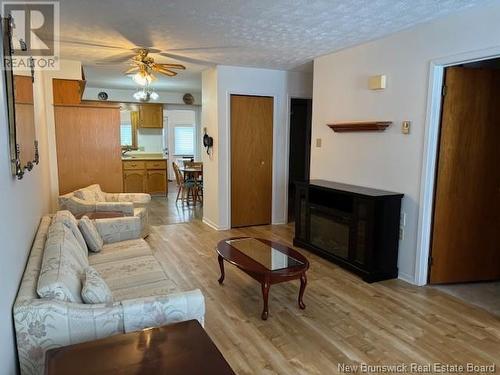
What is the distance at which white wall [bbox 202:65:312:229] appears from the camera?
5176 mm

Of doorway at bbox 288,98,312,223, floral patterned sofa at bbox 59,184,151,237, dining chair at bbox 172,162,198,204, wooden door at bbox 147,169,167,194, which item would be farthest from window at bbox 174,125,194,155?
floral patterned sofa at bbox 59,184,151,237

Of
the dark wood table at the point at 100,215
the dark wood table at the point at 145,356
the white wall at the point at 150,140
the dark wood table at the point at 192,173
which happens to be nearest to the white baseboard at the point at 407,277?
the dark wood table at the point at 145,356

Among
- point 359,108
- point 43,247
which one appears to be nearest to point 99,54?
point 43,247

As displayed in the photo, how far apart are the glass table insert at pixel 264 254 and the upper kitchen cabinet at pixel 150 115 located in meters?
5.94

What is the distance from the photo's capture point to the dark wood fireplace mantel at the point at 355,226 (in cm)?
342

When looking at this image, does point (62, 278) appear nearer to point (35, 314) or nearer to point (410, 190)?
point (35, 314)

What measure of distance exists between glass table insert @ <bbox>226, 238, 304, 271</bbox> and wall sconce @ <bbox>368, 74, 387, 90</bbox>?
196 centimetres

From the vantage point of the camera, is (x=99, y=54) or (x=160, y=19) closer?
(x=160, y=19)

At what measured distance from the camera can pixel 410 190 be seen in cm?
344

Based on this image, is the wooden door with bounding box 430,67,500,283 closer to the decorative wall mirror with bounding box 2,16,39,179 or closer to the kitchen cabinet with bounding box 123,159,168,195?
the decorative wall mirror with bounding box 2,16,39,179

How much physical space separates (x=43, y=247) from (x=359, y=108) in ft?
10.8

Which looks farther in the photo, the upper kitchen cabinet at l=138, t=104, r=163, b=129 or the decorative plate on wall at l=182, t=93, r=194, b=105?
the decorative plate on wall at l=182, t=93, r=194, b=105

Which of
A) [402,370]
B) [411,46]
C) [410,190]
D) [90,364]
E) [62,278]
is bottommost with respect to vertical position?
[402,370]

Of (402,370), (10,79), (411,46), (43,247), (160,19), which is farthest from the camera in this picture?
(411,46)
